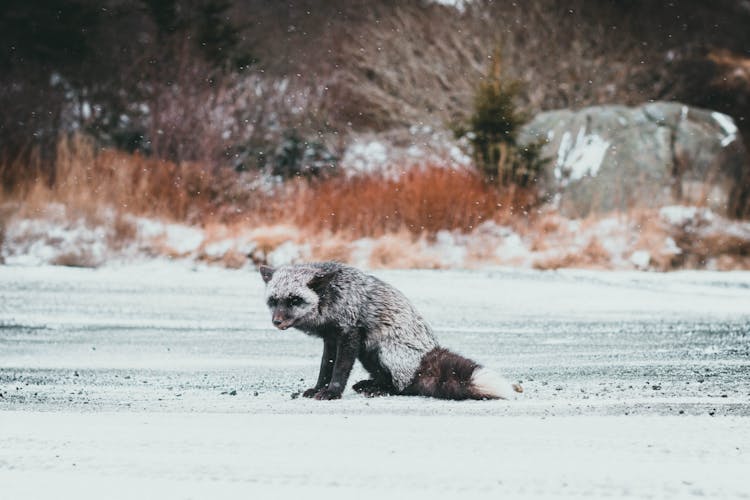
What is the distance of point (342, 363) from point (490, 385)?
0.65 meters

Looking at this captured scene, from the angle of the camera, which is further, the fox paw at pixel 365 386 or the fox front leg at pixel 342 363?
the fox paw at pixel 365 386

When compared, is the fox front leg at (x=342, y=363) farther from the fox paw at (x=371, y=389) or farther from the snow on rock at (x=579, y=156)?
the snow on rock at (x=579, y=156)

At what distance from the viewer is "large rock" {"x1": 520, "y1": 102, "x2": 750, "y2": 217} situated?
38.5 ft

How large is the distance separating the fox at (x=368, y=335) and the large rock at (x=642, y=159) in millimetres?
7516

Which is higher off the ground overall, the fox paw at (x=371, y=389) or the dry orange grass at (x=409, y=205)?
the dry orange grass at (x=409, y=205)

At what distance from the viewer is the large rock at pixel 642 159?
38.5 ft

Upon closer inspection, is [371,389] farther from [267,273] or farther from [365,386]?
[267,273]

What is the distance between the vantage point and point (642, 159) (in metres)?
12.2

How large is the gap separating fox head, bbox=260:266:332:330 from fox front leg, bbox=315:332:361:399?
0.61ft

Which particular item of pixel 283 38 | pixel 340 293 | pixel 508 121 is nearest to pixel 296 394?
pixel 340 293

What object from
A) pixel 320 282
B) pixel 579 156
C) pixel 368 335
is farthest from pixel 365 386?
pixel 579 156

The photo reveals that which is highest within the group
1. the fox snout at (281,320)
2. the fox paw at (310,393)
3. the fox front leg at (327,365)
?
the fox snout at (281,320)

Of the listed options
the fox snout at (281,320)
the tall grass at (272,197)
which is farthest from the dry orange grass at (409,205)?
the fox snout at (281,320)

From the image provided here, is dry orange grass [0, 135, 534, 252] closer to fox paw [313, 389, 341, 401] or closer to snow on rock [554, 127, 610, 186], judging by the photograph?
snow on rock [554, 127, 610, 186]
